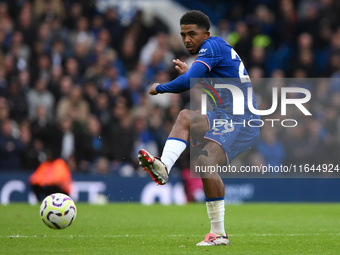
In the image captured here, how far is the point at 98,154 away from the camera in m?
15.9

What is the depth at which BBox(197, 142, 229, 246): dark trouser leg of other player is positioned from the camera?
751 cm

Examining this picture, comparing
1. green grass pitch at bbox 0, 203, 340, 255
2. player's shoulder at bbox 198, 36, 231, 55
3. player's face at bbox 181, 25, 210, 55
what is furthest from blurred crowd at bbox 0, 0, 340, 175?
player's shoulder at bbox 198, 36, 231, 55

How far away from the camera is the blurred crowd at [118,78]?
1598cm

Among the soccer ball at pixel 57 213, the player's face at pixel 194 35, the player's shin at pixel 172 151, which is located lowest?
the soccer ball at pixel 57 213

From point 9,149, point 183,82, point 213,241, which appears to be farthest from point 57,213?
point 9,149

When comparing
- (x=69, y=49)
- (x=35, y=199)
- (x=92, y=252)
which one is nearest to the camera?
(x=92, y=252)

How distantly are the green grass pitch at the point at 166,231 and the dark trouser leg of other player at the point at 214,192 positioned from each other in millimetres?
198

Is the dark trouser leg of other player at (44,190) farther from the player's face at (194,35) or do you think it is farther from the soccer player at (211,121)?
the player's face at (194,35)

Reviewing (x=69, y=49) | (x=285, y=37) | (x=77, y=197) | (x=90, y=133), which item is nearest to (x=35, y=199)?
(x=77, y=197)

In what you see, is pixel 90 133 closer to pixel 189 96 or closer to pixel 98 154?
pixel 98 154

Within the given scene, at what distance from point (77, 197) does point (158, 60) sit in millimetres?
4747

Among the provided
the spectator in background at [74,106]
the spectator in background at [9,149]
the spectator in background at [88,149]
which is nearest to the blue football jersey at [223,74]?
the spectator in background at [88,149]

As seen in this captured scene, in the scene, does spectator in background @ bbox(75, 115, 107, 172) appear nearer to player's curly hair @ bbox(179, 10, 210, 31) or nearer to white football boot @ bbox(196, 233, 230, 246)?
player's curly hair @ bbox(179, 10, 210, 31)

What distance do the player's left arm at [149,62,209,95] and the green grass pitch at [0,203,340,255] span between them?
1701 millimetres
